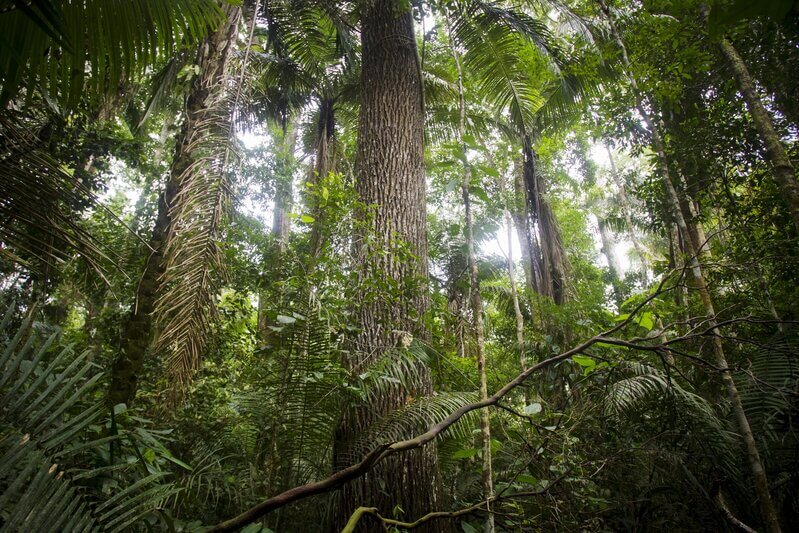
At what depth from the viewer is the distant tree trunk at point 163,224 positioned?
3412 mm

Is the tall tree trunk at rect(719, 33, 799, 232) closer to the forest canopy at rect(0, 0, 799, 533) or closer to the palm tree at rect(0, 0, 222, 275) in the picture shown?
the forest canopy at rect(0, 0, 799, 533)

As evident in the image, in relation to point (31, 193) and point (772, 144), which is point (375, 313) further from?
point (772, 144)

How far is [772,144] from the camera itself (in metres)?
2.89

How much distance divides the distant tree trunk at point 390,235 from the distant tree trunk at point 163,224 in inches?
57.1

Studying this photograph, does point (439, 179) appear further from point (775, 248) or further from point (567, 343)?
point (775, 248)

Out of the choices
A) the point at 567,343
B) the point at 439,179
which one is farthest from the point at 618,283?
the point at 439,179

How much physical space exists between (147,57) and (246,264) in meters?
3.68

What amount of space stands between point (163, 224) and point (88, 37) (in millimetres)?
2861

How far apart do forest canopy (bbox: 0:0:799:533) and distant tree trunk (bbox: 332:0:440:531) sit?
0.02 m

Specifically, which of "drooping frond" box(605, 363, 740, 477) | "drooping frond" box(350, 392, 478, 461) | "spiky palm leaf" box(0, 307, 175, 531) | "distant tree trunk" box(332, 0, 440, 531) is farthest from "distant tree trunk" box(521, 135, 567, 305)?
"spiky palm leaf" box(0, 307, 175, 531)

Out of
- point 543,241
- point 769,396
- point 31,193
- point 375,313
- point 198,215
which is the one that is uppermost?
point 543,241

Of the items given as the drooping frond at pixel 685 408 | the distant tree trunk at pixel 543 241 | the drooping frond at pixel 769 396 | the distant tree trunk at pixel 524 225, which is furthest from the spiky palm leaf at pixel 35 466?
the distant tree trunk at pixel 524 225

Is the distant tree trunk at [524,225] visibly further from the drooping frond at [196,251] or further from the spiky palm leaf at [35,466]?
the spiky palm leaf at [35,466]

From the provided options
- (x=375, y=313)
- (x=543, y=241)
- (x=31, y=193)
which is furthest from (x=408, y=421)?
(x=543, y=241)
